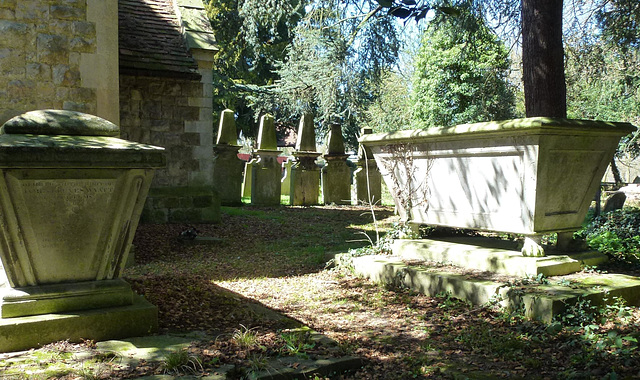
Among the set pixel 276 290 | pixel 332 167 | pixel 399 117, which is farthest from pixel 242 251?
pixel 399 117

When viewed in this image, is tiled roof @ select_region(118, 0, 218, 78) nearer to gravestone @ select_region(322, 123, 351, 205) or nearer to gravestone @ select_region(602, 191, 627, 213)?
gravestone @ select_region(322, 123, 351, 205)

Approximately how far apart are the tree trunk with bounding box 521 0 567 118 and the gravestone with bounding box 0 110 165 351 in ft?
14.9

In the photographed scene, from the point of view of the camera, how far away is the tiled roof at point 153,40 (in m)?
9.66

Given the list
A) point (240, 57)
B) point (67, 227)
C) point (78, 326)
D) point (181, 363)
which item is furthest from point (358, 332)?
point (240, 57)

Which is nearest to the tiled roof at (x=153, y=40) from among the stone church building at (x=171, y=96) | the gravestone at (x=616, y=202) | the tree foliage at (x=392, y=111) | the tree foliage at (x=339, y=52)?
the stone church building at (x=171, y=96)

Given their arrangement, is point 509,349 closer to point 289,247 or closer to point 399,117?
point 289,247

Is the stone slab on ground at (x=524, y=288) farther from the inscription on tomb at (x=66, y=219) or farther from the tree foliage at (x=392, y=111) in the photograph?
the tree foliage at (x=392, y=111)

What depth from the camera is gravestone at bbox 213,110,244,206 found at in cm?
1340

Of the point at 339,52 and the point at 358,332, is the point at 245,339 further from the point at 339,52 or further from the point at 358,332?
the point at 339,52

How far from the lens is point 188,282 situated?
5.57 metres

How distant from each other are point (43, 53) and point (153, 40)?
4.36 metres

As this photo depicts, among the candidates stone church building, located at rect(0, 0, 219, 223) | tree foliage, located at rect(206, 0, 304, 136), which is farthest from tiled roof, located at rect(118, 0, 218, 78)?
tree foliage, located at rect(206, 0, 304, 136)

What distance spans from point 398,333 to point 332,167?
10.9 m

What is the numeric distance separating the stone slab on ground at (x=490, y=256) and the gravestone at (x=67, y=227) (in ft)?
10.6
